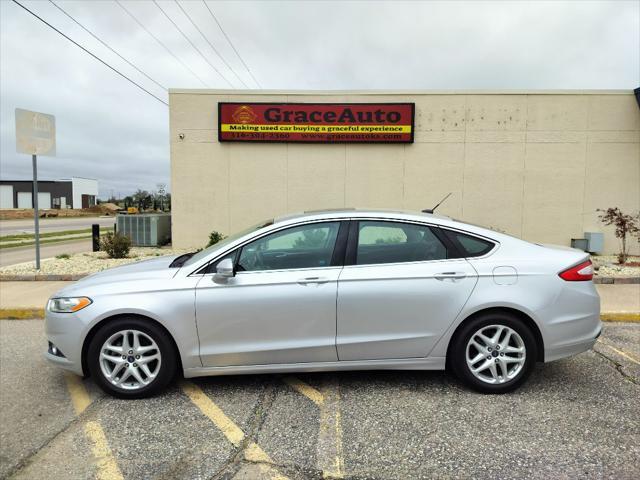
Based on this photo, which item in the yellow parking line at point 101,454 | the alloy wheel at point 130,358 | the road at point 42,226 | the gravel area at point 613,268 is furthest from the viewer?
the road at point 42,226

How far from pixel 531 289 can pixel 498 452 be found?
4.47 ft

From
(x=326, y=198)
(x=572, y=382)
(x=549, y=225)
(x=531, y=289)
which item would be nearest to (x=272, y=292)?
(x=531, y=289)

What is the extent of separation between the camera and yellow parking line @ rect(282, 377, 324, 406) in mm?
3512

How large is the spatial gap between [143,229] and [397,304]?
11129 mm

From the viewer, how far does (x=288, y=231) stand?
374 cm

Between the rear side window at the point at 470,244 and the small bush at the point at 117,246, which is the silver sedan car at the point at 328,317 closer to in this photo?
the rear side window at the point at 470,244

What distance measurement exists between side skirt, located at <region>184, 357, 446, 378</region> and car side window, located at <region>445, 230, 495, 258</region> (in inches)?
36.5

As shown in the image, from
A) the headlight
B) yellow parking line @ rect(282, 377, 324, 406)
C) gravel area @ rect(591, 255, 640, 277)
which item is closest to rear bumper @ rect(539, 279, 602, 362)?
yellow parking line @ rect(282, 377, 324, 406)

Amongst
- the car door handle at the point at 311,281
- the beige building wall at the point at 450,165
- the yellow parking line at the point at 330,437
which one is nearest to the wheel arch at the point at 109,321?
the car door handle at the point at 311,281

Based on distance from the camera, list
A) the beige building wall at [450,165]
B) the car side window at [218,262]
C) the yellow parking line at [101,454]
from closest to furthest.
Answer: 1. the yellow parking line at [101,454]
2. the car side window at [218,262]
3. the beige building wall at [450,165]

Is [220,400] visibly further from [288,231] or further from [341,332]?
[288,231]

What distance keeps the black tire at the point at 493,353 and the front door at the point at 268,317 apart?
1.04 meters

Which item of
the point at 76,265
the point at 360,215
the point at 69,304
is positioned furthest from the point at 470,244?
the point at 76,265

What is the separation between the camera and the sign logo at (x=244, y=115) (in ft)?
37.4
